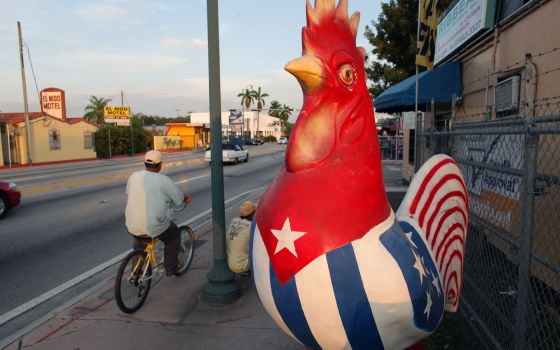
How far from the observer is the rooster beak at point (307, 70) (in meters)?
1.78

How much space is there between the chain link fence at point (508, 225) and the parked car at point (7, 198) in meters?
9.28

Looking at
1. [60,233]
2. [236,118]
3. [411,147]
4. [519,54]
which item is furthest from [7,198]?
[236,118]

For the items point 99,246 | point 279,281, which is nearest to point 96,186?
point 99,246

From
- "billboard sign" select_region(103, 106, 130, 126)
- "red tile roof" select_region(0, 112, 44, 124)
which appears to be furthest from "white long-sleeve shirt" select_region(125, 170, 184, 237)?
"billboard sign" select_region(103, 106, 130, 126)

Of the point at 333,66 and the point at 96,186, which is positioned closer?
the point at 333,66

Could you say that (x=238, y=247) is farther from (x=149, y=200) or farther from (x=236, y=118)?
(x=236, y=118)

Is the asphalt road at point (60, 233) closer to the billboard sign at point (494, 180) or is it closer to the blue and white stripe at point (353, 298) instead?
the blue and white stripe at point (353, 298)

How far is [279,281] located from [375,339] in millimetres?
513

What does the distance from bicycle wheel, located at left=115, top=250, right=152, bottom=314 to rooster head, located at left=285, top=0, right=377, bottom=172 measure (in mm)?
3074

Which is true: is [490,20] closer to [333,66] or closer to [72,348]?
[333,66]

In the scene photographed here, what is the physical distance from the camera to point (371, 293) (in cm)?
177

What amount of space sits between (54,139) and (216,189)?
30.2 metres

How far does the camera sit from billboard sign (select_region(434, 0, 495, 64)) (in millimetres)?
5957

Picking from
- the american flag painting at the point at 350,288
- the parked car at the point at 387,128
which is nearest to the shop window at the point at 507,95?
the american flag painting at the point at 350,288
